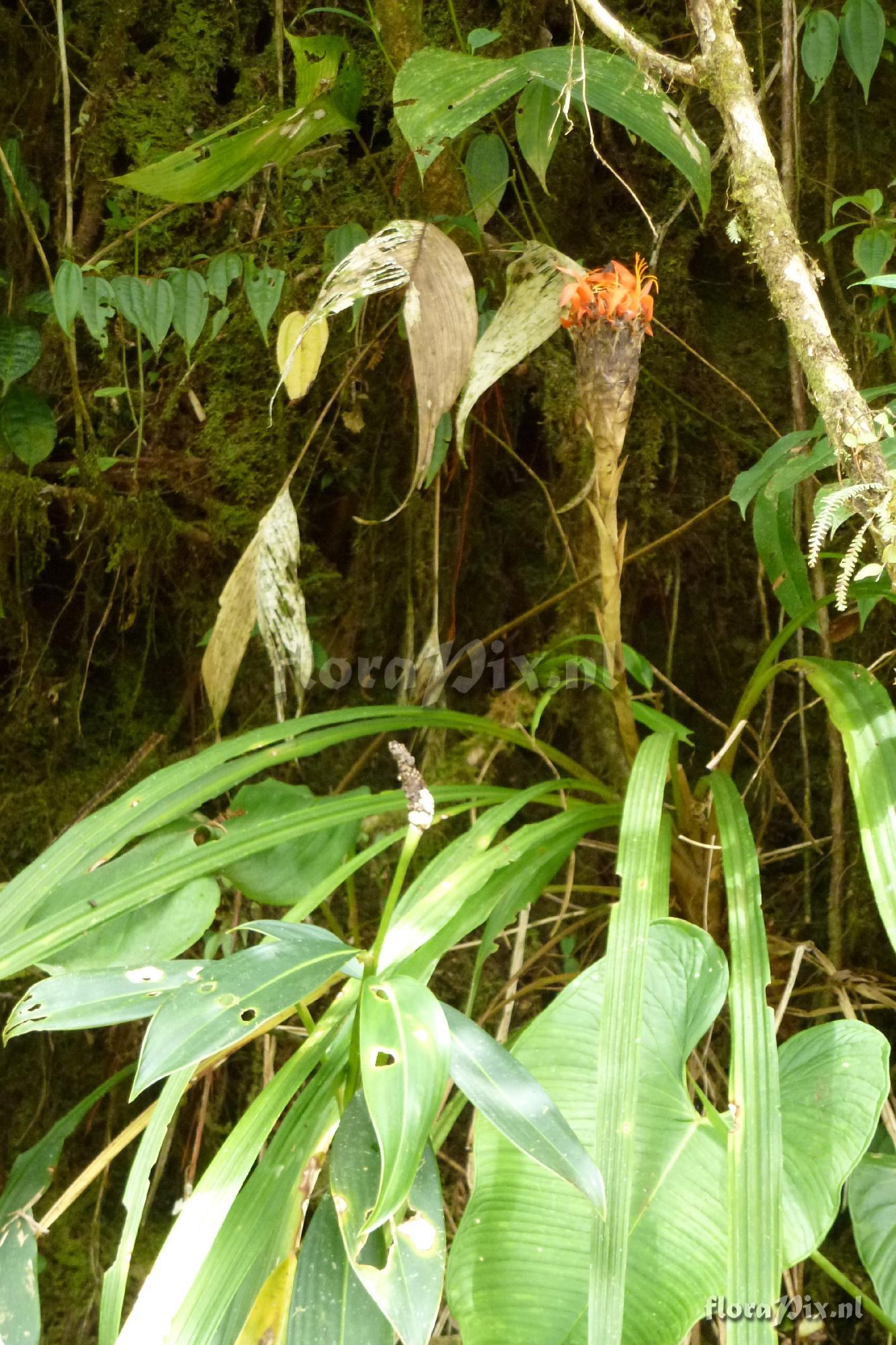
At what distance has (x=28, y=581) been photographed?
1366 millimetres

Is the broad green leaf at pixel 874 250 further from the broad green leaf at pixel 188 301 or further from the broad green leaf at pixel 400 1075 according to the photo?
the broad green leaf at pixel 400 1075

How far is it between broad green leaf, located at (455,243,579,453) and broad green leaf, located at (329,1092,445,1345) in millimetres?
504

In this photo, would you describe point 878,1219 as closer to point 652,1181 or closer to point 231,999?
point 652,1181

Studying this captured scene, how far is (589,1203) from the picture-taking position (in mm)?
500

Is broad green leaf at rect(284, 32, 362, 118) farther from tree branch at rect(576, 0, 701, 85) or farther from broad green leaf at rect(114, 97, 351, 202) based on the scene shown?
tree branch at rect(576, 0, 701, 85)

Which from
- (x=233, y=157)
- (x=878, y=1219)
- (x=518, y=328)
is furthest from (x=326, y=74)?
(x=878, y=1219)

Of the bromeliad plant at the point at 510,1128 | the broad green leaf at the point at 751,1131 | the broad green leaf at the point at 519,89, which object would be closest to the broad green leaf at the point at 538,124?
the broad green leaf at the point at 519,89

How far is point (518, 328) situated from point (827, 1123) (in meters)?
0.62

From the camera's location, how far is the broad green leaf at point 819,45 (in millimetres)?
990

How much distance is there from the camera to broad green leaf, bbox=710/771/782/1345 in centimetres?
49

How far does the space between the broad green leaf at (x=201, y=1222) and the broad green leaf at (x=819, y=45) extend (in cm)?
99

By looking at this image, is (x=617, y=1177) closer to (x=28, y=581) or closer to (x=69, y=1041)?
(x=69, y=1041)


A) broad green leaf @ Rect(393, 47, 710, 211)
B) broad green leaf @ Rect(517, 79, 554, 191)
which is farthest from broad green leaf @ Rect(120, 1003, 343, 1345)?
broad green leaf @ Rect(517, 79, 554, 191)

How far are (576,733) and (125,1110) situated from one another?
70 centimetres
